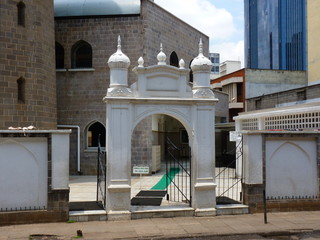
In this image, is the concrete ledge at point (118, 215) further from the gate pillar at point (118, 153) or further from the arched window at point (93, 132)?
the arched window at point (93, 132)

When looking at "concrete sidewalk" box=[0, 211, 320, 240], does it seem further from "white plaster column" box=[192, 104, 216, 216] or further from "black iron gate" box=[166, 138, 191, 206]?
"black iron gate" box=[166, 138, 191, 206]

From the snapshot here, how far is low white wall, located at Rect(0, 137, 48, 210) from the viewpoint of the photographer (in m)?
9.83

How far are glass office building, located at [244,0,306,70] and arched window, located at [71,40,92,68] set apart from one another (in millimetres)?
79573

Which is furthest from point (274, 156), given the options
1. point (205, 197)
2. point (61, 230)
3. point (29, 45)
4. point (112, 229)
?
point (29, 45)

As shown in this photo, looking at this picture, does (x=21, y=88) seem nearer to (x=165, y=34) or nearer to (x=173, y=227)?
(x=165, y=34)

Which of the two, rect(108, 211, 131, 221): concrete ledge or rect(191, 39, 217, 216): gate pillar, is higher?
rect(191, 39, 217, 216): gate pillar

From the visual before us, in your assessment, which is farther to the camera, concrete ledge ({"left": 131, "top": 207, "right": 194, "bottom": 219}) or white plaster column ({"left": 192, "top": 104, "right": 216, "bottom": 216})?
white plaster column ({"left": 192, "top": 104, "right": 216, "bottom": 216})

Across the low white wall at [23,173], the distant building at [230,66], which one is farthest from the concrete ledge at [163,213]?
the distant building at [230,66]

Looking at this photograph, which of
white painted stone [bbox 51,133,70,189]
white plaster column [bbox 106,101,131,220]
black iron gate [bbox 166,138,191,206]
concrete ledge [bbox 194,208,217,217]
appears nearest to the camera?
white painted stone [bbox 51,133,70,189]

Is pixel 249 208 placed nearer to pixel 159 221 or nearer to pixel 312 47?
pixel 159 221

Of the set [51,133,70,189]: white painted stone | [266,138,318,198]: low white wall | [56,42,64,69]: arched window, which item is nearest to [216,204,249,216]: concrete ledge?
[266,138,318,198]: low white wall

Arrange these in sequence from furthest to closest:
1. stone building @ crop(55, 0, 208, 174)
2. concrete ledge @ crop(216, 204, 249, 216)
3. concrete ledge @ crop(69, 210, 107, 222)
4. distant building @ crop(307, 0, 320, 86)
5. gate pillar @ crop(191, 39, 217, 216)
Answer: distant building @ crop(307, 0, 320, 86) < stone building @ crop(55, 0, 208, 174) < concrete ledge @ crop(216, 204, 249, 216) < gate pillar @ crop(191, 39, 217, 216) < concrete ledge @ crop(69, 210, 107, 222)

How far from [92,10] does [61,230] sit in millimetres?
15359

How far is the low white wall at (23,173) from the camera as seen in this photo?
32.2ft
